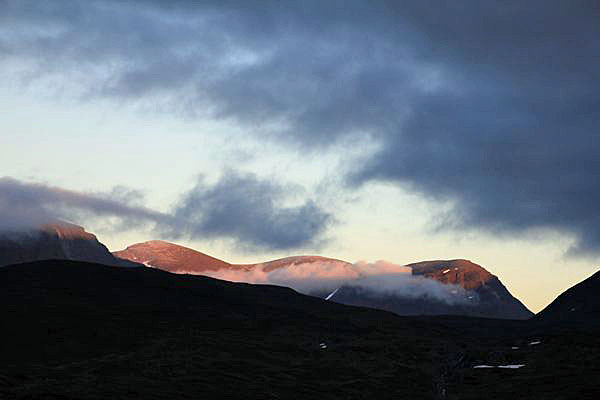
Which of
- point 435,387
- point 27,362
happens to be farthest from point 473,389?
point 27,362

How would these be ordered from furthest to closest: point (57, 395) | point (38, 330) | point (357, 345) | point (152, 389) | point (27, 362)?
point (357, 345) → point (38, 330) → point (27, 362) → point (152, 389) → point (57, 395)

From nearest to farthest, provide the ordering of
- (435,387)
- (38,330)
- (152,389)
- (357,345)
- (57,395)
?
(57,395), (152,389), (435,387), (38,330), (357,345)

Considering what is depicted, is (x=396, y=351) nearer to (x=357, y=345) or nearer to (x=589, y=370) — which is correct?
(x=357, y=345)

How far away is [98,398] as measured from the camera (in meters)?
82.6

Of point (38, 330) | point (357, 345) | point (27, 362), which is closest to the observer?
point (27, 362)

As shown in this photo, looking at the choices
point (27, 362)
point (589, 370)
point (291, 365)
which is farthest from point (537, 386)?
point (27, 362)

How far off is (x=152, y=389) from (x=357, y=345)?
8256 cm

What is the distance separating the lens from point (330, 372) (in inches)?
Answer: 5025

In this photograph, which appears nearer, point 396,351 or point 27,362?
point 27,362

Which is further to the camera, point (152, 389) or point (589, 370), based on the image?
point (589, 370)

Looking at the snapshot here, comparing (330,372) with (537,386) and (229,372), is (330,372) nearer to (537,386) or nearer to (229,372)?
(229,372)

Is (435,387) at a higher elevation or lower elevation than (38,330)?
lower

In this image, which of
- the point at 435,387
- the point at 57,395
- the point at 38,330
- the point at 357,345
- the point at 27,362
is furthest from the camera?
the point at 357,345

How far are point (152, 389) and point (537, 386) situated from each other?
52009mm
